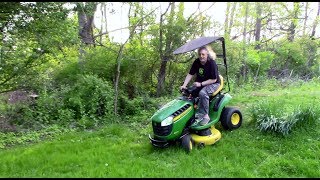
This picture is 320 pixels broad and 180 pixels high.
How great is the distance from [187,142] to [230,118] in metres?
1.20

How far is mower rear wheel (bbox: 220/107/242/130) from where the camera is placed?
5891 mm

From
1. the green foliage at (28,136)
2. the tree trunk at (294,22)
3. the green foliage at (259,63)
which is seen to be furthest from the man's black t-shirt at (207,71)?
the tree trunk at (294,22)

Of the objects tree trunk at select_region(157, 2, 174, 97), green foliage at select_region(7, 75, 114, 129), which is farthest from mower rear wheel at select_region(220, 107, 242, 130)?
tree trunk at select_region(157, 2, 174, 97)

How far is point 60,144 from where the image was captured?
616cm

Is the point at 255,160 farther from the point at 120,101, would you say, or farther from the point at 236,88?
the point at 236,88

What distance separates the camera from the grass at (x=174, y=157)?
14.7ft

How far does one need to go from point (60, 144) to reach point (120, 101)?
9.00 ft

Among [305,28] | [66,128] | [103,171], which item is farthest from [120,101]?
[305,28]

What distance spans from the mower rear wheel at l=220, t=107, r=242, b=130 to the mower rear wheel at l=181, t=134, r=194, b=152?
0.99 m

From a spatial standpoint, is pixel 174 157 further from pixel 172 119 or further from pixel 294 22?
pixel 294 22

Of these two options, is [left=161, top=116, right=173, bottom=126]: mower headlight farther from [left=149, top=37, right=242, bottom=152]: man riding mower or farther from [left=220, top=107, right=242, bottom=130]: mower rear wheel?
[left=220, top=107, right=242, bottom=130]: mower rear wheel

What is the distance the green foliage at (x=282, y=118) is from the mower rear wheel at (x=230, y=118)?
388 mm

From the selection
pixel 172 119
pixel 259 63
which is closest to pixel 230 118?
pixel 172 119

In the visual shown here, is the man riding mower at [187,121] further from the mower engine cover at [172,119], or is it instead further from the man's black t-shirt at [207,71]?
the man's black t-shirt at [207,71]
